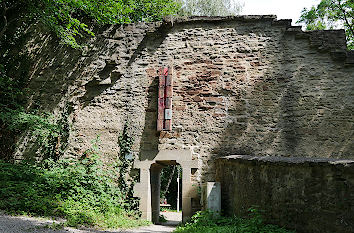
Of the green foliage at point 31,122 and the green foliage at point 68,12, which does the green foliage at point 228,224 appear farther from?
the green foliage at point 68,12

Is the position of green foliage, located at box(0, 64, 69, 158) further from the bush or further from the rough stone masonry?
the bush

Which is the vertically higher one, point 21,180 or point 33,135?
point 33,135

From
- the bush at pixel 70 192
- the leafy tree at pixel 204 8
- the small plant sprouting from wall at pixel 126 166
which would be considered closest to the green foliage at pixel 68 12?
the small plant sprouting from wall at pixel 126 166

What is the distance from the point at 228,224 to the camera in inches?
227

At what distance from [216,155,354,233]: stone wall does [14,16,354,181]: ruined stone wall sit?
2.25 metres

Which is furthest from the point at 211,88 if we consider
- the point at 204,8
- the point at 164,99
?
the point at 204,8

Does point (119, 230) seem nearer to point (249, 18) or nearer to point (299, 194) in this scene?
point (299, 194)

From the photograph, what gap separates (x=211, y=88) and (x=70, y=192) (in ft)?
13.2

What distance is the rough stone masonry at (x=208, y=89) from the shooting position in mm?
7496

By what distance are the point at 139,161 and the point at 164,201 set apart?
960 centimetres

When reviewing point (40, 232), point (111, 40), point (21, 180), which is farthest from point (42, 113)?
point (40, 232)

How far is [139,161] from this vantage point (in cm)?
794

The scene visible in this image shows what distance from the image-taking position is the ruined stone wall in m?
7.50

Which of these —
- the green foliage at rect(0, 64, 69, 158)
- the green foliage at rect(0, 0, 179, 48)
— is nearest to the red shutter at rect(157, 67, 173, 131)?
the green foliage at rect(0, 0, 179, 48)
